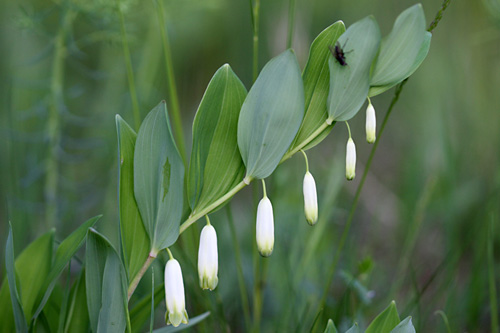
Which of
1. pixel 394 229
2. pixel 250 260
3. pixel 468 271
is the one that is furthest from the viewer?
pixel 394 229

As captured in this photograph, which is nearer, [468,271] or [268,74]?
[268,74]

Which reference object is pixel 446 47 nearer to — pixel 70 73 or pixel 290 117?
pixel 70 73

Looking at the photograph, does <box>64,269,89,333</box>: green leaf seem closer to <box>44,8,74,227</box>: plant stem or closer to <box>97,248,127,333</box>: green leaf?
<box>97,248,127,333</box>: green leaf

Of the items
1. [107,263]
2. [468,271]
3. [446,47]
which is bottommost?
[468,271]

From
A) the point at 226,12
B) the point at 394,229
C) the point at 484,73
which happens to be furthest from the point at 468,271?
the point at 226,12

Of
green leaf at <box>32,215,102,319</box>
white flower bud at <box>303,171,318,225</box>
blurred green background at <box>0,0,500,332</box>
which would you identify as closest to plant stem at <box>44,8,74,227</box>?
blurred green background at <box>0,0,500,332</box>
